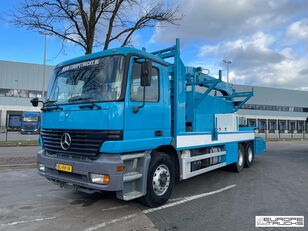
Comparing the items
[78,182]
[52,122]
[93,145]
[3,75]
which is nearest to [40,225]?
[78,182]

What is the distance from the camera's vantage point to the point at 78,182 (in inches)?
195

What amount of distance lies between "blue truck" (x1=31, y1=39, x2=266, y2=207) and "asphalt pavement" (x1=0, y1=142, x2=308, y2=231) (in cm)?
49

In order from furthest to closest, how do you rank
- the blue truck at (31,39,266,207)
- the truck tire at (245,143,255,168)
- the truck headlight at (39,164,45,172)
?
1. the truck tire at (245,143,255,168)
2. the truck headlight at (39,164,45,172)
3. the blue truck at (31,39,266,207)

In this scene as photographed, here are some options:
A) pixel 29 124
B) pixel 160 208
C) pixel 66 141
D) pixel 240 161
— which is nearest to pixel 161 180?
pixel 160 208

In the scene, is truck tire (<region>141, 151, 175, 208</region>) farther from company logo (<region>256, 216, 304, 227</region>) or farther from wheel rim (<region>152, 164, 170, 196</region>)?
company logo (<region>256, 216, 304, 227</region>)

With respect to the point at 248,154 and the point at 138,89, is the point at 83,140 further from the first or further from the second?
the point at 248,154

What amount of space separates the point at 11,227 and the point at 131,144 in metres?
2.31

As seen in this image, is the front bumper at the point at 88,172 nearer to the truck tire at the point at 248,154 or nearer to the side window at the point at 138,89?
the side window at the point at 138,89

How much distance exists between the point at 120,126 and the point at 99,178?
943 millimetres

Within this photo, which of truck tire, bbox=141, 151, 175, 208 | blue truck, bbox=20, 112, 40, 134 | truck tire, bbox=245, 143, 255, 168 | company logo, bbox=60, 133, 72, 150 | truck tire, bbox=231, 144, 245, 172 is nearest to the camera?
company logo, bbox=60, 133, 72, 150

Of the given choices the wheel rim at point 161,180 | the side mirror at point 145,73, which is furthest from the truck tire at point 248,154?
the side mirror at point 145,73

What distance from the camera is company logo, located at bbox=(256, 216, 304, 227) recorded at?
4.82 m

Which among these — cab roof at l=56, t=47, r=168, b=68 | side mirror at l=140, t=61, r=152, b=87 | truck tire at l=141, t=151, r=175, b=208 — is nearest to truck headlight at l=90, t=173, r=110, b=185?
truck tire at l=141, t=151, r=175, b=208

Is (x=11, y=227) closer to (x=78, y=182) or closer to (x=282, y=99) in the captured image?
(x=78, y=182)
